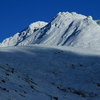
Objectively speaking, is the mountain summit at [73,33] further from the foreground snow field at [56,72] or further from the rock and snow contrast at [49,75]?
the rock and snow contrast at [49,75]

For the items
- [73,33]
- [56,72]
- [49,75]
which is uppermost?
[73,33]

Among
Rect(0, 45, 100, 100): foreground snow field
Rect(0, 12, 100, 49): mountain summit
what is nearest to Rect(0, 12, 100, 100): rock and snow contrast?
Rect(0, 45, 100, 100): foreground snow field

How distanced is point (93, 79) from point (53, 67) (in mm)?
5316

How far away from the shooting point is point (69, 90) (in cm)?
1717

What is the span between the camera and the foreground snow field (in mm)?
15973

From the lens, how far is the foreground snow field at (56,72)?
52.4ft

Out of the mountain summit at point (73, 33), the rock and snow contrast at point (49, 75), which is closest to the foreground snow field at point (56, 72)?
the rock and snow contrast at point (49, 75)

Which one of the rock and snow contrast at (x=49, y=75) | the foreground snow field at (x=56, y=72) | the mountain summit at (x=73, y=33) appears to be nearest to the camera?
the rock and snow contrast at (x=49, y=75)

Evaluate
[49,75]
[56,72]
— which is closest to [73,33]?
[56,72]

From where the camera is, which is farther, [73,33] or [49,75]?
[73,33]

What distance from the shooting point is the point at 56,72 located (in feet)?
70.9

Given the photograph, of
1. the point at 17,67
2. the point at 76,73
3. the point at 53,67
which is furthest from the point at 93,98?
the point at 17,67

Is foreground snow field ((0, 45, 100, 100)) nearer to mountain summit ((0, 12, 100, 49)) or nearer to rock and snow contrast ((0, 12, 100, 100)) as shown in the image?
rock and snow contrast ((0, 12, 100, 100))

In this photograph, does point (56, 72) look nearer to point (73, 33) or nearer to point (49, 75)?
point (49, 75)
